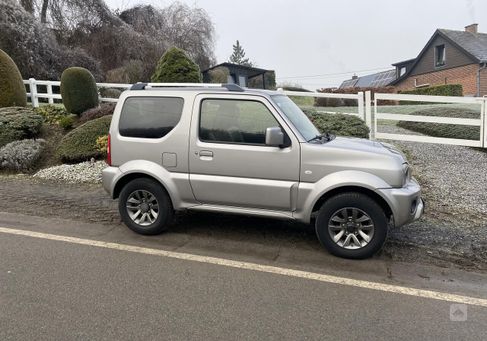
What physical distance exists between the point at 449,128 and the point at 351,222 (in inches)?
364

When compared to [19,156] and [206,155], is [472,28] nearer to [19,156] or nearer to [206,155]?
[19,156]

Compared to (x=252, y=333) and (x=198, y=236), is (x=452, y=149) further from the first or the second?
(x=252, y=333)

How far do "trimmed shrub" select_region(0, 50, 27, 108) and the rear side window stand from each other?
28.3 feet

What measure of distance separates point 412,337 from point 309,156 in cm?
212

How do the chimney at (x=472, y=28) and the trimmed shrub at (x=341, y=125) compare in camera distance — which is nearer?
the trimmed shrub at (x=341, y=125)

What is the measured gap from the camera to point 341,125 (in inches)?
390

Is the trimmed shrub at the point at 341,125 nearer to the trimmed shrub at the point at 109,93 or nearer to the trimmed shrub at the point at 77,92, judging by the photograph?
the trimmed shrub at the point at 77,92

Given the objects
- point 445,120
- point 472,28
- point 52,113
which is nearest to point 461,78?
point 472,28

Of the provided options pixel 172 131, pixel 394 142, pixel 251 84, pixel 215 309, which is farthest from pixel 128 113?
pixel 251 84

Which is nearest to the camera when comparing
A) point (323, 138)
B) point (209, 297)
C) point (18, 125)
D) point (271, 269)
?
point (209, 297)

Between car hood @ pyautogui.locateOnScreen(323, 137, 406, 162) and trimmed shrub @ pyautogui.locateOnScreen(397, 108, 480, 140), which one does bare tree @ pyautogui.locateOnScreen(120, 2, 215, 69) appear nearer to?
trimmed shrub @ pyautogui.locateOnScreen(397, 108, 480, 140)

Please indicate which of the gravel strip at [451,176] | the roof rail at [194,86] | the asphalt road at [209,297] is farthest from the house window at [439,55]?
the asphalt road at [209,297]

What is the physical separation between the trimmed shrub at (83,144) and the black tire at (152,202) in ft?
14.6

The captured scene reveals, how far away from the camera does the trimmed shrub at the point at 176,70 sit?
42.3 ft
